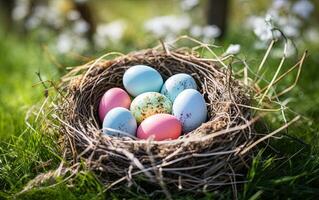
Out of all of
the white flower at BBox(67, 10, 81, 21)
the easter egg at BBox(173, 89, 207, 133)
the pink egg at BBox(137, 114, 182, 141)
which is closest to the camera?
the pink egg at BBox(137, 114, 182, 141)

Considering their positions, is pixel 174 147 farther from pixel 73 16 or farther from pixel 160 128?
pixel 73 16

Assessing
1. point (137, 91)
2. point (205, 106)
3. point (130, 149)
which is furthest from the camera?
point (137, 91)

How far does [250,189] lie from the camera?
262 cm

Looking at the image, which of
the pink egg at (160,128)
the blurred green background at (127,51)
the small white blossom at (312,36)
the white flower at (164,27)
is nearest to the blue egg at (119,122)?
the pink egg at (160,128)

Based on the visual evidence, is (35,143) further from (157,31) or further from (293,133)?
(157,31)

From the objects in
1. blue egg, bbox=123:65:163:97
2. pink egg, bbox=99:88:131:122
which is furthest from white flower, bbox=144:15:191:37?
pink egg, bbox=99:88:131:122

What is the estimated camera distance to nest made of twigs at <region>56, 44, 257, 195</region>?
256 centimetres

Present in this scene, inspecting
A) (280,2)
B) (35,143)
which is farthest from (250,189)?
(280,2)

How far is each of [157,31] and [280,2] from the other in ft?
4.26

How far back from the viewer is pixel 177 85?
10.4ft

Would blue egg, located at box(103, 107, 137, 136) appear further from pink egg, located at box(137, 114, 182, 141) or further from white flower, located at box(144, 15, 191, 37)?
white flower, located at box(144, 15, 191, 37)

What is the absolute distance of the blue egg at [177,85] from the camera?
3.17 m

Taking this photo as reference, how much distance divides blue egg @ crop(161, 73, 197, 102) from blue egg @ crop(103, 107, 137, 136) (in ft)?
1.24

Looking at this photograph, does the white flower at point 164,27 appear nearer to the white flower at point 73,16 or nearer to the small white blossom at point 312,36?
the white flower at point 73,16
